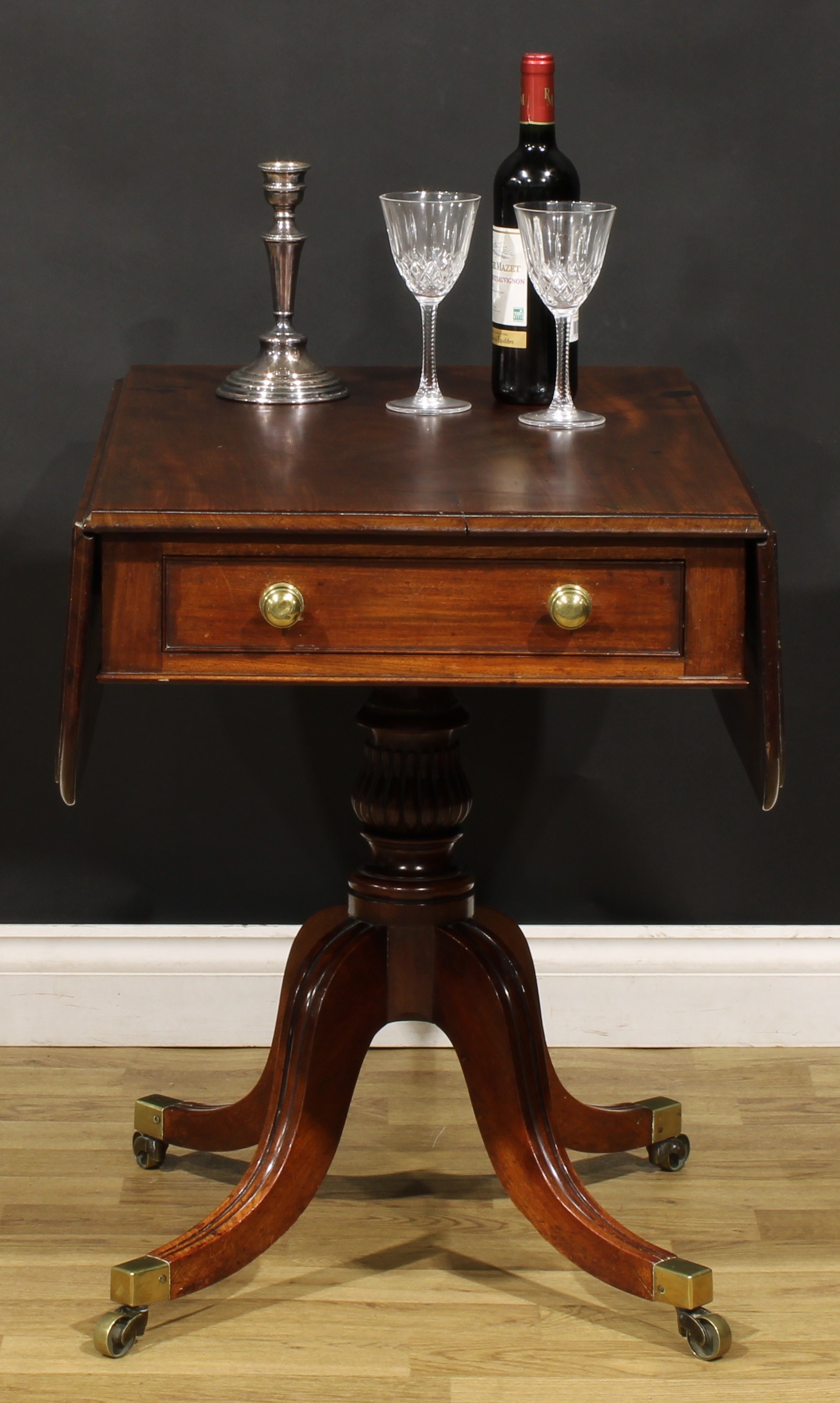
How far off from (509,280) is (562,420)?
140mm

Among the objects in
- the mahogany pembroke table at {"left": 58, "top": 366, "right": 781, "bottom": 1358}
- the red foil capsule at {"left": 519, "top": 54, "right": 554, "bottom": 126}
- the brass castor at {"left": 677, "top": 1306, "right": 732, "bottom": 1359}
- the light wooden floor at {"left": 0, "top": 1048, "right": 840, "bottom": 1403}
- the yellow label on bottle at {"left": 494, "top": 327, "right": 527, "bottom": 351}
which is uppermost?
the red foil capsule at {"left": 519, "top": 54, "right": 554, "bottom": 126}

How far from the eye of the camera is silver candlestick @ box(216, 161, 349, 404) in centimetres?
153

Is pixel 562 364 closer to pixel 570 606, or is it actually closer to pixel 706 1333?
pixel 570 606

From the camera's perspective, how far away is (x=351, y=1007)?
1.56 meters

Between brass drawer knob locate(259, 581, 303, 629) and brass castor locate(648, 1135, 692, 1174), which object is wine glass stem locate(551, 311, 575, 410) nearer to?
brass drawer knob locate(259, 581, 303, 629)

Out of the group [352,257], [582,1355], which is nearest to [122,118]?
[352,257]

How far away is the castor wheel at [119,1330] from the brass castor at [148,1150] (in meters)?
0.28

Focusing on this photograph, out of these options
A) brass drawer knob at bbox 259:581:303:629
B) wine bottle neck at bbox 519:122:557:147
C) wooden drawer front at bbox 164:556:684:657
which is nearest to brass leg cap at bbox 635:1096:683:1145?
wooden drawer front at bbox 164:556:684:657

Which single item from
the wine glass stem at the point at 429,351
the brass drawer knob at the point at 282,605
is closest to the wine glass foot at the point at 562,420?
the wine glass stem at the point at 429,351

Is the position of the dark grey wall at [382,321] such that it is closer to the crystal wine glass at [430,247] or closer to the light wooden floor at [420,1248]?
the light wooden floor at [420,1248]

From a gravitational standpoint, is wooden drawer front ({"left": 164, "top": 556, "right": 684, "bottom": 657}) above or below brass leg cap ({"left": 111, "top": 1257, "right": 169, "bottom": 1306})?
above

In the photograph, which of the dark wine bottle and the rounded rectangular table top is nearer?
the rounded rectangular table top

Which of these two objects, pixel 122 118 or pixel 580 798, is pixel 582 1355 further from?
pixel 122 118

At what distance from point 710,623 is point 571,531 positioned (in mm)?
135
